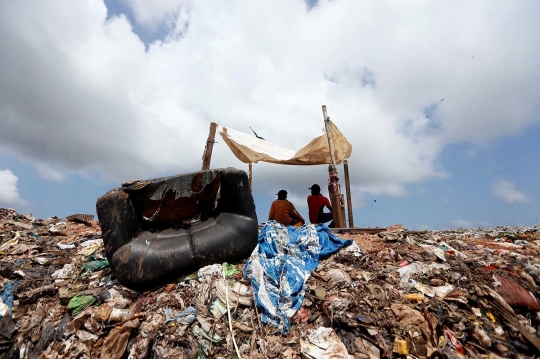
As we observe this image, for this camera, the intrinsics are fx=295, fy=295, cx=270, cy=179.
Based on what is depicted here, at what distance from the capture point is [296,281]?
3.16 m

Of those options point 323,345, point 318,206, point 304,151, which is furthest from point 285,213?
point 323,345

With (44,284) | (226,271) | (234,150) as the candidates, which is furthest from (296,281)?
(234,150)

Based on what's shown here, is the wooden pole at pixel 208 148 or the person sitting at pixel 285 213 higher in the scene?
the wooden pole at pixel 208 148

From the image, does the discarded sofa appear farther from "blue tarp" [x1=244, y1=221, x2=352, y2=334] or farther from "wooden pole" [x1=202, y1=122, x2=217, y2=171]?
"wooden pole" [x1=202, y1=122, x2=217, y2=171]

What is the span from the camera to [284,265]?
3389 mm

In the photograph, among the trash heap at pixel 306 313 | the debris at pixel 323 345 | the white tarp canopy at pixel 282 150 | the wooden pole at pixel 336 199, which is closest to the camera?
the debris at pixel 323 345

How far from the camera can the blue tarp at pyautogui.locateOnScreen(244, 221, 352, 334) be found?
2855 millimetres

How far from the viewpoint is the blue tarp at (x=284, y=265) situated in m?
2.86

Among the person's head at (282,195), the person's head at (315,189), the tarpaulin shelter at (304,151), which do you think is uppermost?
the tarpaulin shelter at (304,151)

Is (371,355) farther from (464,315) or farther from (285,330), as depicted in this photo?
(464,315)

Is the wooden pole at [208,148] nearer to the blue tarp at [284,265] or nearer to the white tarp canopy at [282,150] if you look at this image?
the white tarp canopy at [282,150]

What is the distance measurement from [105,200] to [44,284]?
136 centimetres

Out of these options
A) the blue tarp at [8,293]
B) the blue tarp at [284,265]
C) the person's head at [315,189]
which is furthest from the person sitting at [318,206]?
the blue tarp at [8,293]

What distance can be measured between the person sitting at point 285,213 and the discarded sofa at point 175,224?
2.10 m
